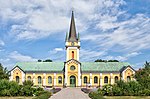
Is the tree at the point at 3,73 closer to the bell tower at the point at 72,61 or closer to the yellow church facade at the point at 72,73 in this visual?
the yellow church facade at the point at 72,73

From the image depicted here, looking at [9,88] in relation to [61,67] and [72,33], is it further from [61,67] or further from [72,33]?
[72,33]

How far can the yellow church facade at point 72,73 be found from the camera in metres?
72.3

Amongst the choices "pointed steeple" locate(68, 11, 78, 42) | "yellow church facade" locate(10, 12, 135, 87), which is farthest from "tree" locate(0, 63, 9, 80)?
"pointed steeple" locate(68, 11, 78, 42)

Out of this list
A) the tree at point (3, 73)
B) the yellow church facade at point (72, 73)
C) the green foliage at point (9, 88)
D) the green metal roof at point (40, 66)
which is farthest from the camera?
the green metal roof at point (40, 66)

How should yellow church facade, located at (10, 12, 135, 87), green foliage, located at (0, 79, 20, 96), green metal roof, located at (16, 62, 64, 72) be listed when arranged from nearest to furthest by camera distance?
green foliage, located at (0, 79, 20, 96)
yellow church facade, located at (10, 12, 135, 87)
green metal roof, located at (16, 62, 64, 72)

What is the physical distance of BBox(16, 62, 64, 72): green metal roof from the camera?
74562mm

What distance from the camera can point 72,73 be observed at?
238 ft

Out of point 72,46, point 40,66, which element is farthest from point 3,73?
point 72,46

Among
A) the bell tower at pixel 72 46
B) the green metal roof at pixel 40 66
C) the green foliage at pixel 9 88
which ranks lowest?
the green foliage at pixel 9 88

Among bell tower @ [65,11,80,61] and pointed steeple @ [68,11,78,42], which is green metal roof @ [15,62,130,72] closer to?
bell tower @ [65,11,80,61]

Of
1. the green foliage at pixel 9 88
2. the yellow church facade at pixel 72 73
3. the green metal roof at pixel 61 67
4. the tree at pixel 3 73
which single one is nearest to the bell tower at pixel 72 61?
the yellow church facade at pixel 72 73

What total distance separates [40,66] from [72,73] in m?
9.86

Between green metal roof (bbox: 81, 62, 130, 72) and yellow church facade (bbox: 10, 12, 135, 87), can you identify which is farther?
green metal roof (bbox: 81, 62, 130, 72)

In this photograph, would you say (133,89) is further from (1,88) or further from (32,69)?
A: (32,69)
